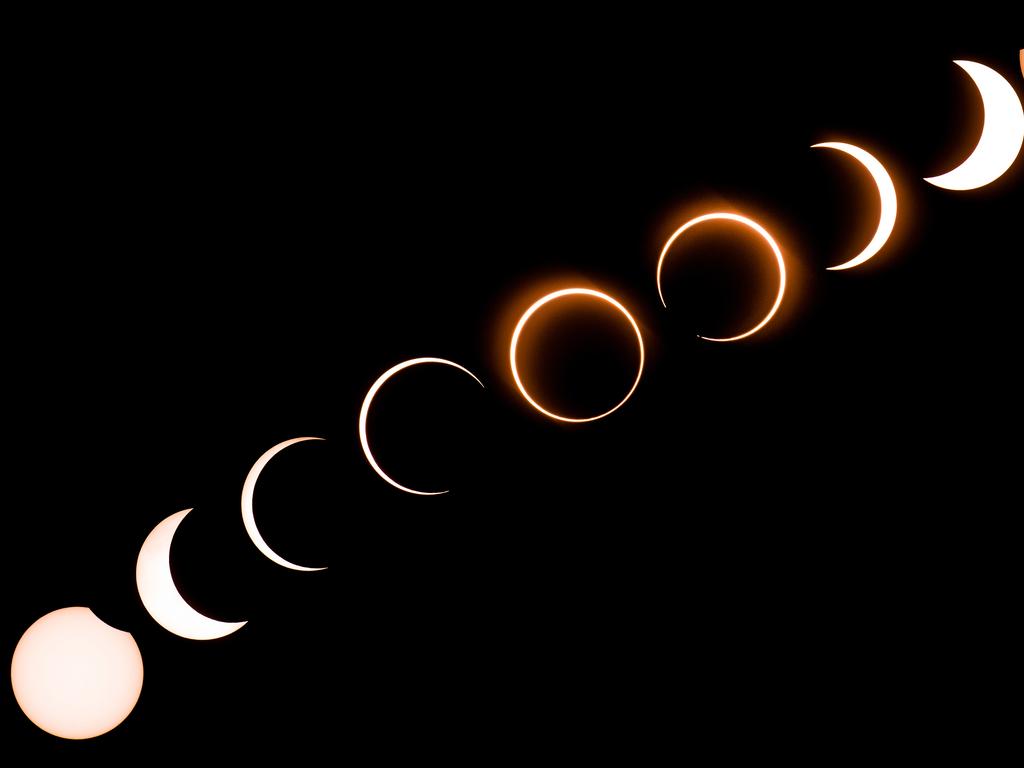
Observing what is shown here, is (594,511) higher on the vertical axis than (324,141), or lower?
lower

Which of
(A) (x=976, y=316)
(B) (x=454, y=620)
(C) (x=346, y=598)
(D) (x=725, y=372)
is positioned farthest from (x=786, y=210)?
(C) (x=346, y=598)

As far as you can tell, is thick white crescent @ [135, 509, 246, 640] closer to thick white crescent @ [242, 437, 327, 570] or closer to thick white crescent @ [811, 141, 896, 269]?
thick white crescent @ [242, 437, 327, 570]

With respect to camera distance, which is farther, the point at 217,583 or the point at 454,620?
the point at 454,620

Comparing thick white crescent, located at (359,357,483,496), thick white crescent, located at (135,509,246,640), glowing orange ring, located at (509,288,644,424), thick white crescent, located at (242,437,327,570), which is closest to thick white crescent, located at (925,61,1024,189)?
glowing orange ring, located at (509,288,644,424)

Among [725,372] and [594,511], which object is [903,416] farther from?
[594,511]

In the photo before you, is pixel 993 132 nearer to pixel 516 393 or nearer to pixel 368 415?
pixel 516 393
